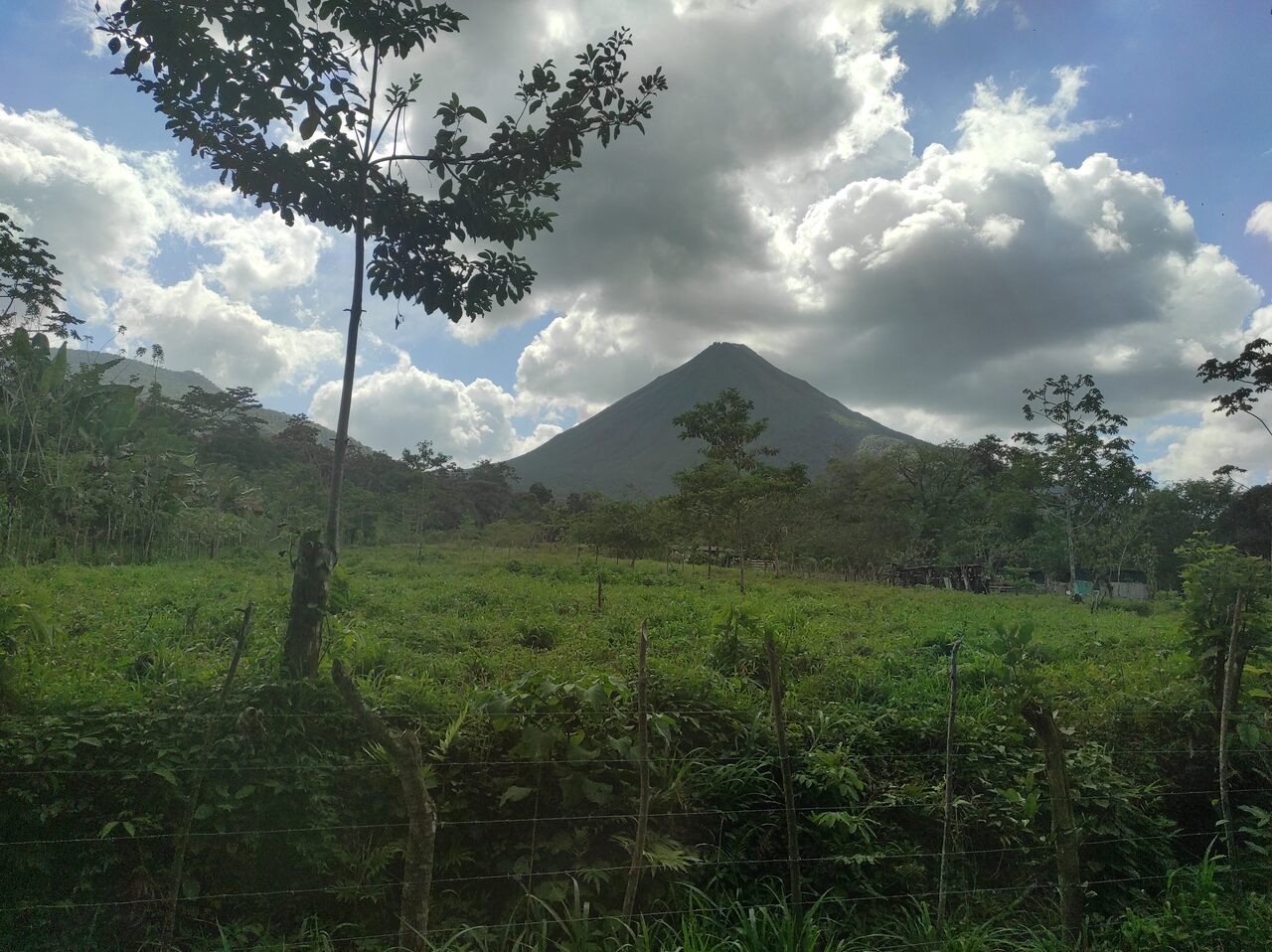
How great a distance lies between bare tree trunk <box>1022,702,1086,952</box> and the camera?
125 inches

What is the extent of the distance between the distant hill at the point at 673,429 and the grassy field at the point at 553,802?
15086cm

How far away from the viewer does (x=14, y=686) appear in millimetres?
3240

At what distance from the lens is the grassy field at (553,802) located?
2875mm

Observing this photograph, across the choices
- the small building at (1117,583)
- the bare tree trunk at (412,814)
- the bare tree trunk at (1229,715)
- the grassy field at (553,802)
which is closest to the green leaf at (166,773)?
the grassy field at (553,802)

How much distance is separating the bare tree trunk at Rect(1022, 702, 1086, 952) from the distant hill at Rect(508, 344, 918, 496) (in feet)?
499

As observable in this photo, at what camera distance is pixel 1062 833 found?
3.17 m

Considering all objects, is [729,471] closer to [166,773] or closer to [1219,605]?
[1219,605]

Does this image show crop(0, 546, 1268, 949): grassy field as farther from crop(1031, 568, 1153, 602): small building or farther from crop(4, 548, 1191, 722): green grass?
crop(1031, 568, 1153, 602): small building

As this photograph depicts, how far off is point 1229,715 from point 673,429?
6314 inches

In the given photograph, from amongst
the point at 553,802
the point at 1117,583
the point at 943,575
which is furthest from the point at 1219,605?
the point at 1117,583

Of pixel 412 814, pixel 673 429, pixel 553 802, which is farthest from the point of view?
pixel 673 429

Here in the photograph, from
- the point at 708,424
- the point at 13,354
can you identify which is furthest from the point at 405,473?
the point at 13,354

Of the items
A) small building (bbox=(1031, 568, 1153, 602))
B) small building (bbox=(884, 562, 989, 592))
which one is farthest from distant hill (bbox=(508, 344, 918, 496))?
small building (bbox=(884, 562, 989, 592))

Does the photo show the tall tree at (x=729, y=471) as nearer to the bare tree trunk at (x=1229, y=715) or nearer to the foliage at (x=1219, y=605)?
the foliage at (x=1219, y=605)
